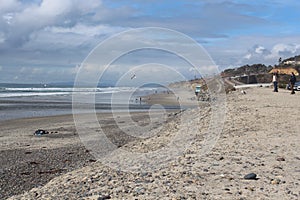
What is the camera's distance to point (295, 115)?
1739 cm

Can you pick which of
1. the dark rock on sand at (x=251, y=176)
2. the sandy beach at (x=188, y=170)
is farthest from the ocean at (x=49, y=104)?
the dark rock on sand at (x=251, y=176)

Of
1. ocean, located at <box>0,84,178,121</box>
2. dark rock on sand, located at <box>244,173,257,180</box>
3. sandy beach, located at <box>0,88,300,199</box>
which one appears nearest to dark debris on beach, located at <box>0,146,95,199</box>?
sandy beach, located at <box>0,88,300,199</box>

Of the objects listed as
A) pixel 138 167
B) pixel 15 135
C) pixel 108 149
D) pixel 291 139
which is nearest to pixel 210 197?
pixel 138 167

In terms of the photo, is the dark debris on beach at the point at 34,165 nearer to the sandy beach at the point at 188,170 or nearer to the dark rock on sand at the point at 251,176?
the sandy beach at the point at 188,170

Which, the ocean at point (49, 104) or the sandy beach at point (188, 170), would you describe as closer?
the sandy beach at point (188, 170)

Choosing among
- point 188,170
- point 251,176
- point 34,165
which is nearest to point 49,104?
point 34,165

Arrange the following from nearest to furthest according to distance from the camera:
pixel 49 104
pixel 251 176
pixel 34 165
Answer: pixel 251 176 < pixel 34 165 < pixel 49 104

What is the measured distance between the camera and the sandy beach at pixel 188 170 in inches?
279

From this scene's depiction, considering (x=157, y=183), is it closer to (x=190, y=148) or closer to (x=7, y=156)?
(x=190, y=148)

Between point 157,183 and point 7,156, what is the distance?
8.61 metres

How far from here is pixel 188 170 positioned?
8.49m

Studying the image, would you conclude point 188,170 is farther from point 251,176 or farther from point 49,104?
point 49,104

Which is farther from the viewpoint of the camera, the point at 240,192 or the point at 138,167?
the point at 138,167

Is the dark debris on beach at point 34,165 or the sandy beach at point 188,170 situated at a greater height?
the sandy beach at point 188,170
